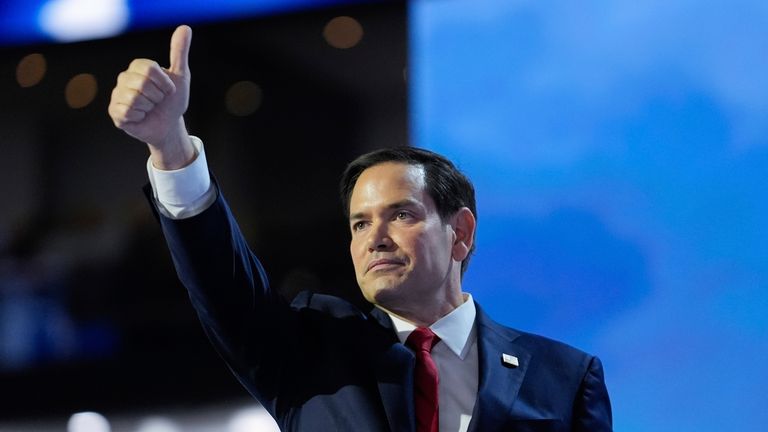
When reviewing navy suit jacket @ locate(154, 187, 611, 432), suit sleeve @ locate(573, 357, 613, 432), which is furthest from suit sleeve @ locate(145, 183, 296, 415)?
suit sleeve @ locate(573, 357, 613, 432)

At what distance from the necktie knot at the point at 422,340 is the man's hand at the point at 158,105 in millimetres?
513

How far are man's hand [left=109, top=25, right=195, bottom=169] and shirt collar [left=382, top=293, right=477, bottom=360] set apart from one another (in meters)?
0.51

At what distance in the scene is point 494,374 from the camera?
177cm

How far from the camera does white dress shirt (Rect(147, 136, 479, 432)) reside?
156 centimetres

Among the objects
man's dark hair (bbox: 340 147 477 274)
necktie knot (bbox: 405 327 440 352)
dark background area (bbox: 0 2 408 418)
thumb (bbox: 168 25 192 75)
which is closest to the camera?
thumb (bbox: 168 25 192 75)

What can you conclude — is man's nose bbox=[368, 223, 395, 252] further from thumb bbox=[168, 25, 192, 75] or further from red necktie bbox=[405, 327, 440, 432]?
thumb bbox=[168, 25, 192, 75]

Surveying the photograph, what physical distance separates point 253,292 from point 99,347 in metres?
1.67

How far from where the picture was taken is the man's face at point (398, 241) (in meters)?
1.82

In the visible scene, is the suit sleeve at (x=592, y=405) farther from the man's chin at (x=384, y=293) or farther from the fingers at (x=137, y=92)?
the fingers at (x=137, y=92)

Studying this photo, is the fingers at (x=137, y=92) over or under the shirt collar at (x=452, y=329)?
over

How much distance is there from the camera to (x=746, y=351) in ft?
8.80

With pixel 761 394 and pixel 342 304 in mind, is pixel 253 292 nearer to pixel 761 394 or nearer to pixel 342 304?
pixel 342 304

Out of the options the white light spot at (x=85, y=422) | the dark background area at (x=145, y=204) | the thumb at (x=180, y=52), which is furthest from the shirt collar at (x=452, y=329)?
the white light spot at (x=85, y=422)

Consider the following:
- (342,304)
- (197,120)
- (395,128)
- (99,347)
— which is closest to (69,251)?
A: (99,347)
